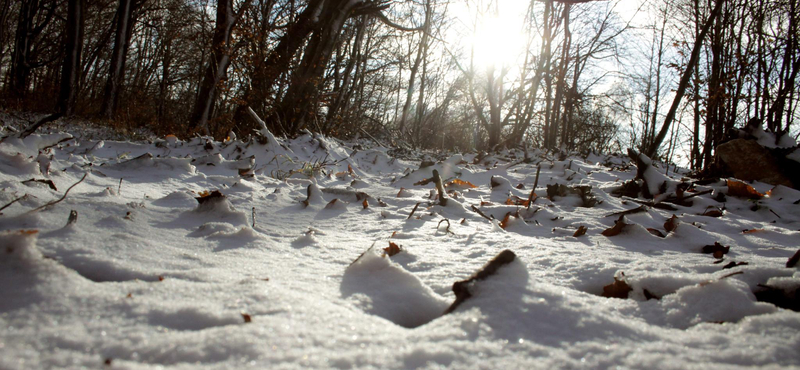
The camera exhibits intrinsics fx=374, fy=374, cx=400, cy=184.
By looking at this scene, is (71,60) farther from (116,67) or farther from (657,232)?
(657,232)

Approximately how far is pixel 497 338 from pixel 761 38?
7.96 meters

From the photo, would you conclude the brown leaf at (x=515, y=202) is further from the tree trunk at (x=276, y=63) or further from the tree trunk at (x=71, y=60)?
the tree trunk at (x=71, y=60)

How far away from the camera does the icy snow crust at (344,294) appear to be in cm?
54

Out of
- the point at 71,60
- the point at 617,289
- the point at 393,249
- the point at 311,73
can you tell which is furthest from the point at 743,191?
the point at 71,60

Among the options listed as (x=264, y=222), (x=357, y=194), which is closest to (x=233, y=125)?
(x=357, y=194)

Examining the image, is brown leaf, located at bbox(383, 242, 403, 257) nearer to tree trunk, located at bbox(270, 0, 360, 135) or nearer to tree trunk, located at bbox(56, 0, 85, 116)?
tree trunk, located at bbox(270, 0, 360, 135)

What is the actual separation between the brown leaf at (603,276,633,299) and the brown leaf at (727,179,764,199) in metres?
2.56

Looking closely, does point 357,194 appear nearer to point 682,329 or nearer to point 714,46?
point 682,329

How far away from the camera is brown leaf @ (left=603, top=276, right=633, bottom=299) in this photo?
938mm

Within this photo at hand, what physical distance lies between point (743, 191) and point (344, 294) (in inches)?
126

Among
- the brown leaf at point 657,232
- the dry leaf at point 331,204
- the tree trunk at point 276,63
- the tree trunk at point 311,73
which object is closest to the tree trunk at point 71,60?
the tree trunk at point 276,63

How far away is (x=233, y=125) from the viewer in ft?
20.5

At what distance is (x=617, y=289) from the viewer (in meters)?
0.95

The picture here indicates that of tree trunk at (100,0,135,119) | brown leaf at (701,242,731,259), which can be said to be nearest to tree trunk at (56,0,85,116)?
tree trunk at (100,0,135,119)
